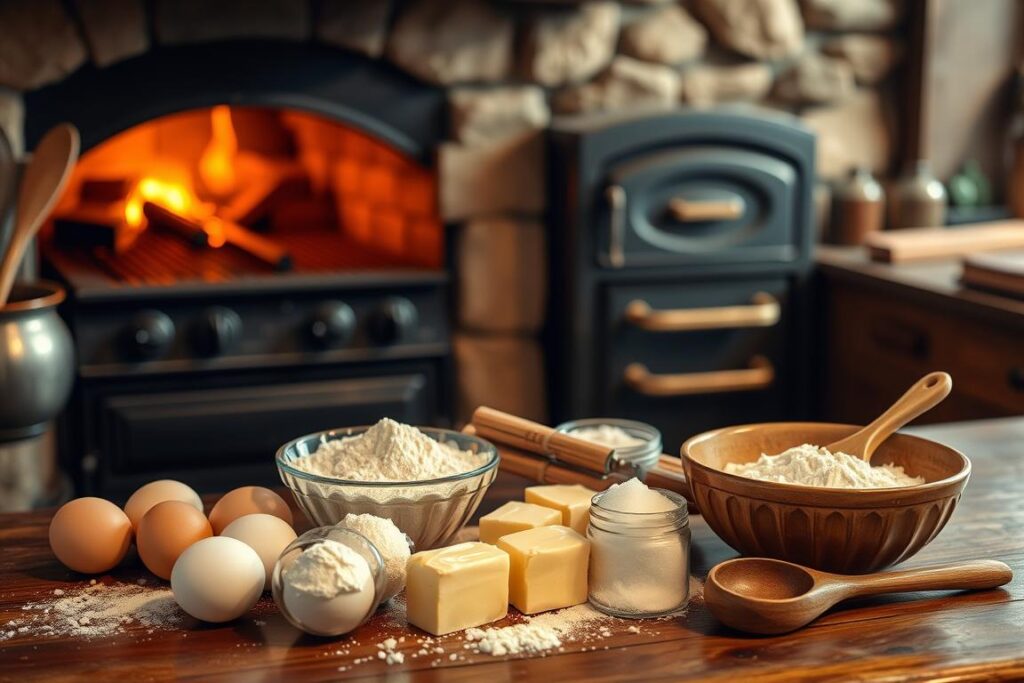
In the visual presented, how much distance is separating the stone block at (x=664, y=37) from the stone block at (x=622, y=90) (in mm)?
28

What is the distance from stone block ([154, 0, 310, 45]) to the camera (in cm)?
258

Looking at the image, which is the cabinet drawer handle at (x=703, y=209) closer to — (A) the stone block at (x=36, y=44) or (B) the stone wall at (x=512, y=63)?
(B) the stone wall at (x=512, y=63)

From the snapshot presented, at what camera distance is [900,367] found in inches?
107

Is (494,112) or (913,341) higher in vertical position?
(494,112)

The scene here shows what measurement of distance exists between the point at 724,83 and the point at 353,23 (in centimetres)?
90

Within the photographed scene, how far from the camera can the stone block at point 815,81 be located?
10.1 ft

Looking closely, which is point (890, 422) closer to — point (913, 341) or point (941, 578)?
point (941, 578)

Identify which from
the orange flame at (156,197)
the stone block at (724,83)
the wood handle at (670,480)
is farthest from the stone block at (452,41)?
the wood handle at (670,480)

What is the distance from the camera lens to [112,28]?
8.35 feet

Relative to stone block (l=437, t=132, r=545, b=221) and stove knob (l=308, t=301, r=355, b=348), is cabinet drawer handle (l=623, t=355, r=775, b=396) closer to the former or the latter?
stone block (l=437, t=132, r=545, b=221)

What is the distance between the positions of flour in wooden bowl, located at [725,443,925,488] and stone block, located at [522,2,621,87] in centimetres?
176

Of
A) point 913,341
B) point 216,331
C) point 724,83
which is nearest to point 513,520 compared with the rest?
point 216,331

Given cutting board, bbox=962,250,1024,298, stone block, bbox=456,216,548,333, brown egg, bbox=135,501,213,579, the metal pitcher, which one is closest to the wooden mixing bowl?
brown egg, bbox=135,501,213,579

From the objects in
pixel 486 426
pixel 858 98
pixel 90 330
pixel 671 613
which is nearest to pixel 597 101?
pixel 858 98
